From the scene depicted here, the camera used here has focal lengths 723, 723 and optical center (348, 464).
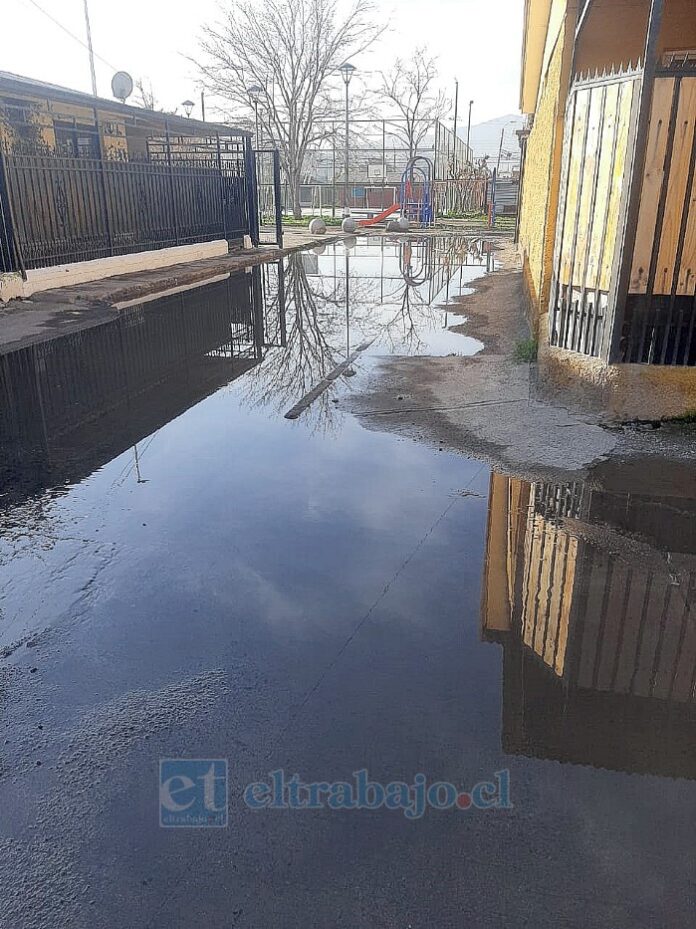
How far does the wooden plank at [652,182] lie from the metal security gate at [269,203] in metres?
16.2

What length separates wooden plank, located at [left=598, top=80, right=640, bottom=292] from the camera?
235 inches

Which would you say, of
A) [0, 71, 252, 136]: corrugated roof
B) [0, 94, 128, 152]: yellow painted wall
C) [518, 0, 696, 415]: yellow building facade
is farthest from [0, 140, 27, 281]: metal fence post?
[518, 0, 696, 415]: yellow building facade

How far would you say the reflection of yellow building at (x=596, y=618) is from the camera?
2799 millimetres

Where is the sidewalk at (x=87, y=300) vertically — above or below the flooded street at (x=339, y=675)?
above

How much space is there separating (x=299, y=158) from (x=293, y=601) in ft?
129

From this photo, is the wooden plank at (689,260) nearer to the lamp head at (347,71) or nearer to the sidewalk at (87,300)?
the sidewalk at (87,300)

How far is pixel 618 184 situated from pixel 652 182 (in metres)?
0.29

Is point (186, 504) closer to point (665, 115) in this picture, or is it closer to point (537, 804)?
point (537, 804)

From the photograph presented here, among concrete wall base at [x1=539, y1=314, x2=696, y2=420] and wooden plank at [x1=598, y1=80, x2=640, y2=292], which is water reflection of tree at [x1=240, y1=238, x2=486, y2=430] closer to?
concrete wall base at [x1=539, y1=314, x2=696, y2=420]

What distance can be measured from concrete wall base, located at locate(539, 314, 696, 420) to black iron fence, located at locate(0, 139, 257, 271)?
10.5m

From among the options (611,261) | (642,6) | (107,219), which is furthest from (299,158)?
(611,261)

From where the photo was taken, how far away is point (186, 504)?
4.87 m

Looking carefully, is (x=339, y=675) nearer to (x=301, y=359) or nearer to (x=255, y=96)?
(x=301, y=359)

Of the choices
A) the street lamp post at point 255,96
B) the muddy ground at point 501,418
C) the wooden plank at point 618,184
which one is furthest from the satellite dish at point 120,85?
the wooden plank at point 618,184
